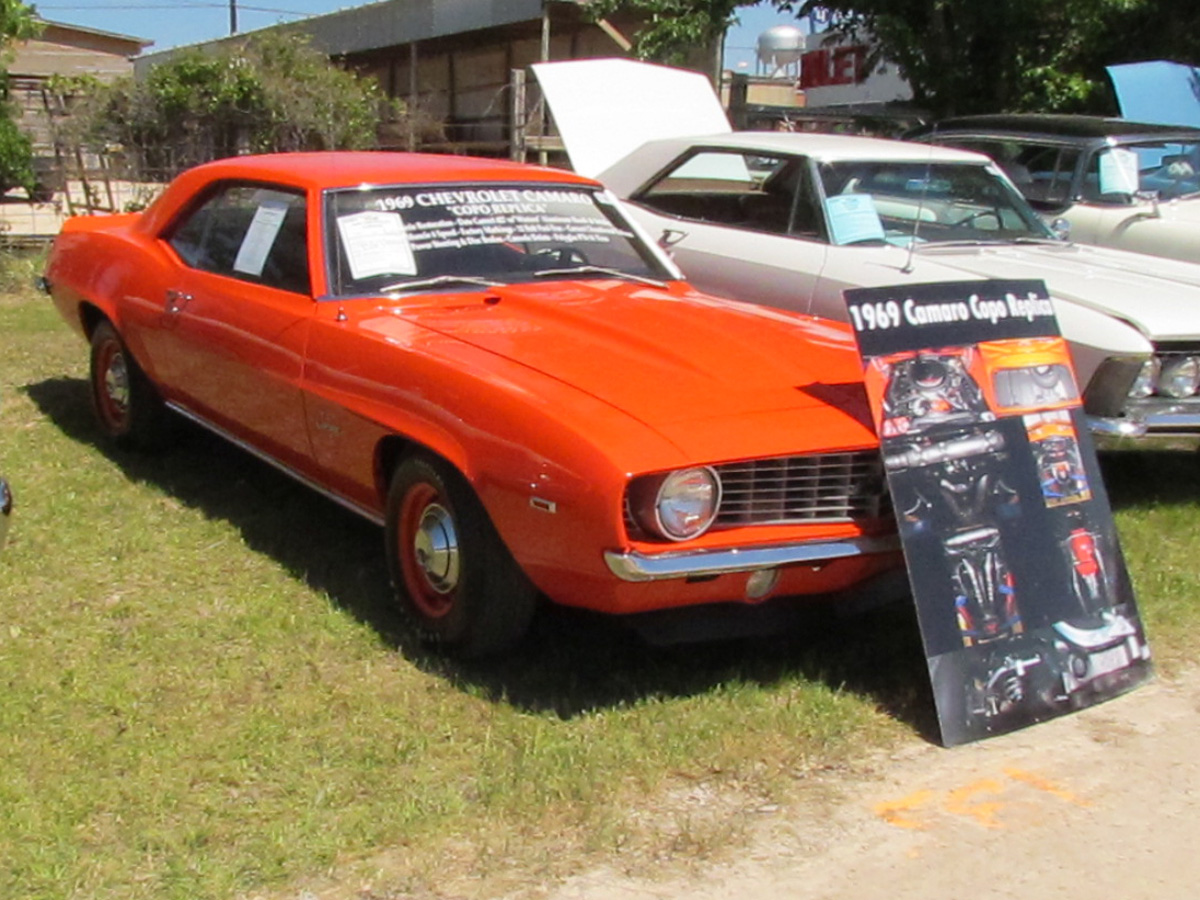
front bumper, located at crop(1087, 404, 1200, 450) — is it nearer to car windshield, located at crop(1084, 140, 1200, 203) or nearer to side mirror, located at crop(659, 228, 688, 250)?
side mirror, located at crop(659, 228, 688, 250)

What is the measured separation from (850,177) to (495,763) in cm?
421

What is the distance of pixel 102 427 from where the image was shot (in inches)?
260

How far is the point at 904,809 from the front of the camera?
3.44 metres

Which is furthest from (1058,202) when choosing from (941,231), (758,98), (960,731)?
(758,98)

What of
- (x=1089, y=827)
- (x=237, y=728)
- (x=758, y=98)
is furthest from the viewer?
(x=758, y=98)

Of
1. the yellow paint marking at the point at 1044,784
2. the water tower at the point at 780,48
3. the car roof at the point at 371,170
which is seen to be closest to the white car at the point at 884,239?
the car roof at the point at 371,170

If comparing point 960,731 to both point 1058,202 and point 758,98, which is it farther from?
point 758,98

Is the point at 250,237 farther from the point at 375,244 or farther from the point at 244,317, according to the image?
the point at 375,244

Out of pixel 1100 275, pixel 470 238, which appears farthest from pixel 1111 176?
pixel 470 238

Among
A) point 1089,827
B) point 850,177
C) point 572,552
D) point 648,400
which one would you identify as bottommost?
point 1089,827

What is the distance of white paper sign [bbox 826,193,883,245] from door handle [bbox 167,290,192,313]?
116 inches

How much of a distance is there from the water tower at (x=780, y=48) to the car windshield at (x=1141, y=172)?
2006cm

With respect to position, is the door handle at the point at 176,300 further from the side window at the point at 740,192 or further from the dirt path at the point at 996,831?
the dirt path at the point at 996,831

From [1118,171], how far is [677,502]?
6130mm
